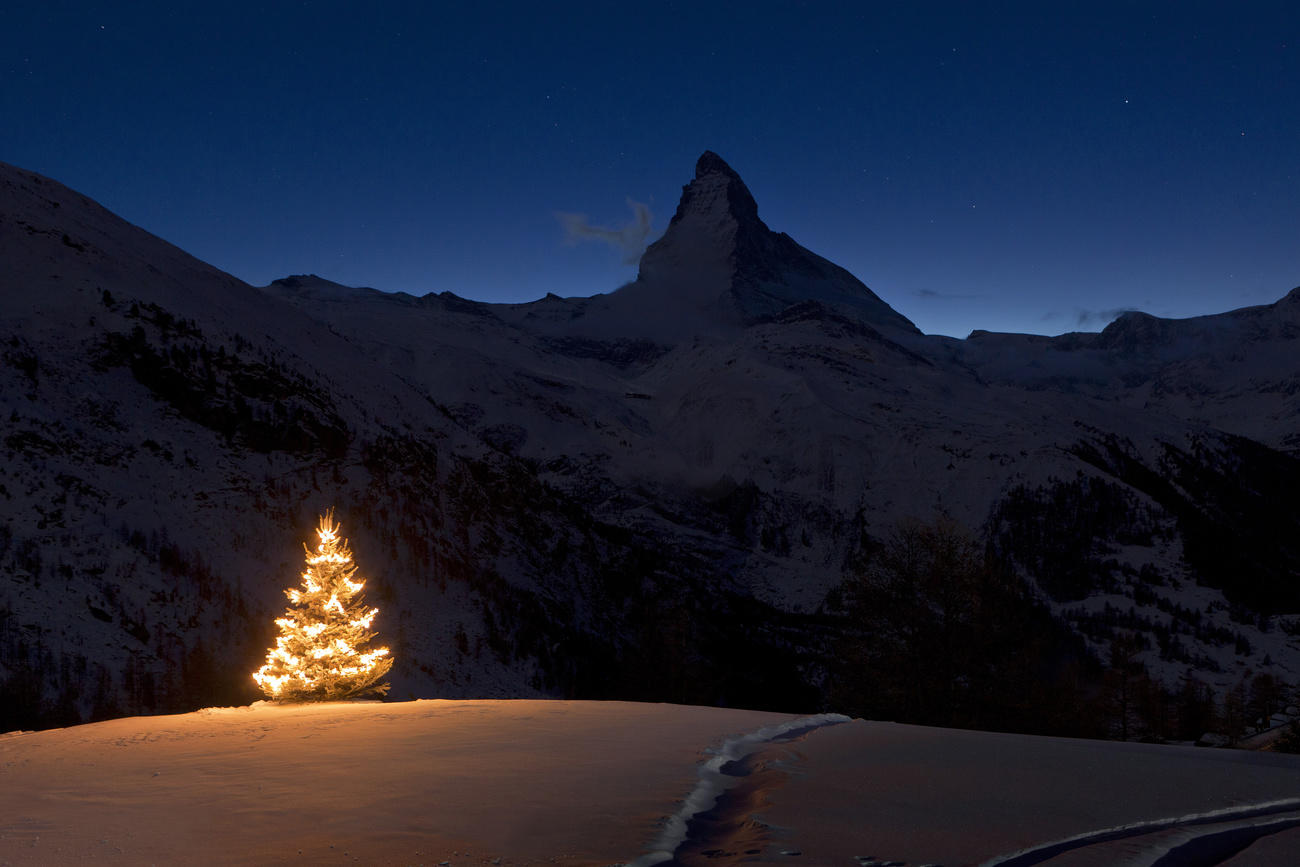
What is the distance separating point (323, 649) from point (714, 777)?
17.4 meters

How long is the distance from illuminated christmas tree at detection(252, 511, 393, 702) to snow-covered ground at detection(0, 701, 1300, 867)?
10.3 metres

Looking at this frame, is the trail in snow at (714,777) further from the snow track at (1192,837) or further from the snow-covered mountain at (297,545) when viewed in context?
the snow-covered mountain at (297,545)

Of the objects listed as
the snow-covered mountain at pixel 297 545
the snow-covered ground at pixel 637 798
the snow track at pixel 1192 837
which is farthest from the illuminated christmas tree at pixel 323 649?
the snow track at pixel 1192 837

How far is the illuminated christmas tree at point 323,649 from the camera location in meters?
23.1

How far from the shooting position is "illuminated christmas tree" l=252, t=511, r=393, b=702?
75.7ft

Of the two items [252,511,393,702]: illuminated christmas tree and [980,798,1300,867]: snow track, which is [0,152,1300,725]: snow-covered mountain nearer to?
[252,511,393,702]: illuminated christmas tree

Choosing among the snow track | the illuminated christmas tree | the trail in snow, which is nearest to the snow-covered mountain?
the trail in snow

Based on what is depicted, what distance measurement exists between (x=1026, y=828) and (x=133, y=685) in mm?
58534

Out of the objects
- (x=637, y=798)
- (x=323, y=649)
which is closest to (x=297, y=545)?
(x=323, y=649)

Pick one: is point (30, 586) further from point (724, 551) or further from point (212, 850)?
point (724, 551)

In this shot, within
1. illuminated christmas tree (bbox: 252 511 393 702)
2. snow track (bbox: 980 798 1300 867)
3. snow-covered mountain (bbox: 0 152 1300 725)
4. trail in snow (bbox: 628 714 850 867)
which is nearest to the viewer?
snow track (bbox: 980 798 1300 867)

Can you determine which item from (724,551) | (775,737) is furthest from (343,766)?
(724,551)

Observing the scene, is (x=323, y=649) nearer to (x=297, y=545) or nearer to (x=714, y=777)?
(x=714, y=777)

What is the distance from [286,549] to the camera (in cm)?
7450
